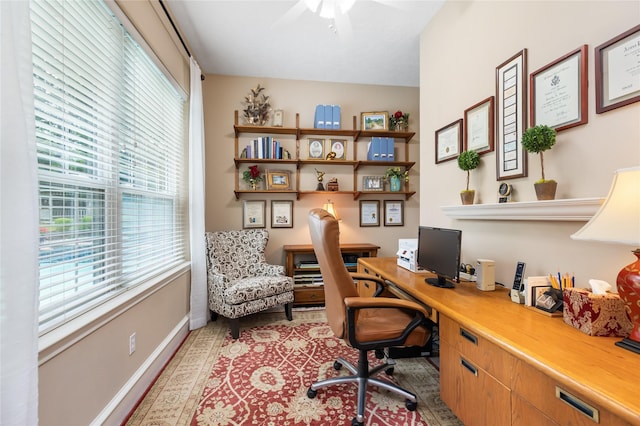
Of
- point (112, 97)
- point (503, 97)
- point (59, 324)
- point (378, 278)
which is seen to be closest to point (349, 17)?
point (503, 97)

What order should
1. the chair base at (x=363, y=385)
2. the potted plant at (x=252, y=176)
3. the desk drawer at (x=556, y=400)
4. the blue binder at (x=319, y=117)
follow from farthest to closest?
1. the blue binder at (x=319, y=117)
2. the potted plant at (x=252, y=176)
3. the chair base at (x=363, y=385)
4. the desk drawer at (x=556, y=400)

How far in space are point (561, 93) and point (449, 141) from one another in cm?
86

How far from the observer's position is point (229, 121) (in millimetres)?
3383

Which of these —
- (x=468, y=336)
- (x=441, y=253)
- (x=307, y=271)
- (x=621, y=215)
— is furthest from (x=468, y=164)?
(x=307, y=271)

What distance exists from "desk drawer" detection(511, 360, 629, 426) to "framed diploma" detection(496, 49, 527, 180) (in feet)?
3.62

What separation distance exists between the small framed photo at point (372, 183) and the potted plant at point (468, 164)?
5.64 feet

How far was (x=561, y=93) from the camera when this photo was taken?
132cm

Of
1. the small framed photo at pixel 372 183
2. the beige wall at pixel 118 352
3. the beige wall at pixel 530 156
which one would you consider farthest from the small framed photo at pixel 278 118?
the beige wall at pixel 530 156

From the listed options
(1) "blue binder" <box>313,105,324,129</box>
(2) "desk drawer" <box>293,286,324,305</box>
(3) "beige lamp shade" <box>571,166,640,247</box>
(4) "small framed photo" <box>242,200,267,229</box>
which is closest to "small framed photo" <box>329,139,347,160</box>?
(1) "blue binder" <box>313,105,324,129</box>

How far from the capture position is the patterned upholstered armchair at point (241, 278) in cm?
249

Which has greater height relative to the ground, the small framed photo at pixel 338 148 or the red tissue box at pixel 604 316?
the small framed photo at pixel 338 148

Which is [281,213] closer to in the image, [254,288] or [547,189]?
[254,288]

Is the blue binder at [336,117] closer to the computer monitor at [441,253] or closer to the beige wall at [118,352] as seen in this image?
the beige wall at [118,352]

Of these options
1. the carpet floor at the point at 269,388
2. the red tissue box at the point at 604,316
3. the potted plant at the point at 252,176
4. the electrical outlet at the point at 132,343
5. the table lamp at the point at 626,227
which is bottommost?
the carpet floor at the point at 269,388
